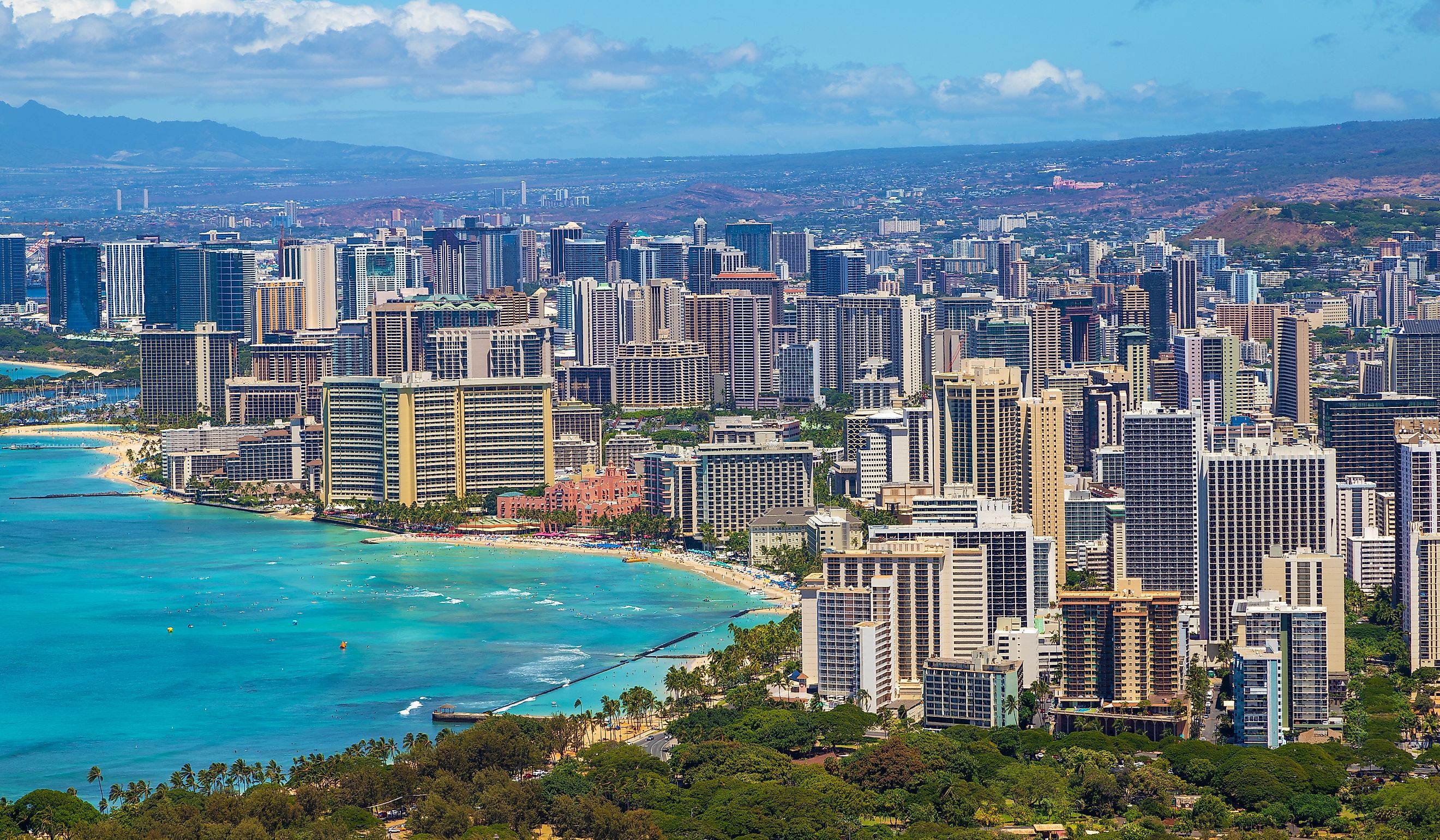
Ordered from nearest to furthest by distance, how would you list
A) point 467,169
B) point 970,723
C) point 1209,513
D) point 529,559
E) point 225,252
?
point 970,723
point 1209,513
point 529,559
point 225,252
point 467,169

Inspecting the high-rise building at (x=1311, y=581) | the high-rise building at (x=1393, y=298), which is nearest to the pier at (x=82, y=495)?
the high-rise building at (x=1311, y=581)

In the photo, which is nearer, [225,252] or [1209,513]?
[1209,513]

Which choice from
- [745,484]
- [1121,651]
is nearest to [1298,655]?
[1121,651]

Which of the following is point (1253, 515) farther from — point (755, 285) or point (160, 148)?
point (160, 148)

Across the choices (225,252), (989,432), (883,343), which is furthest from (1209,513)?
(225,252)

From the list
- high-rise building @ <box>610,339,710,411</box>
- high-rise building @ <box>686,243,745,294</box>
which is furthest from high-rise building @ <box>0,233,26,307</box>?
high-rise building @ <box>610,339,710,411</box>

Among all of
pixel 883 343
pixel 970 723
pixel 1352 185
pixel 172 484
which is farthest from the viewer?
pixel 1352 185

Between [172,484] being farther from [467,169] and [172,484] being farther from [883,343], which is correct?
[467,169]

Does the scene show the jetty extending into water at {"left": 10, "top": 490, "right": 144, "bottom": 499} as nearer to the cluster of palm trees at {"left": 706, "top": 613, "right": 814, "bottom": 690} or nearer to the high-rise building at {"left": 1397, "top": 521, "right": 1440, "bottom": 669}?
the cluster of palm trees at {"left": 706, "top": 613, "right": 814, "bottom": 690}
